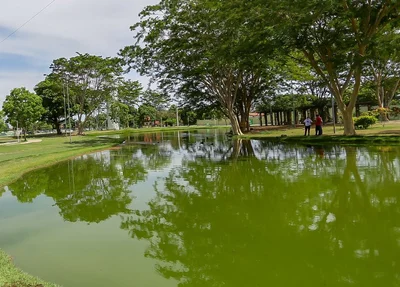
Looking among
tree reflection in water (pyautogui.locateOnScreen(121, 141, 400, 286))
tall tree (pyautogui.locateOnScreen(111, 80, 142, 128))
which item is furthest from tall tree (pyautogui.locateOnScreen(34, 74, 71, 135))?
tree reflection in water (pyautogui.locateOnScreen(121, 141, 400, 286))

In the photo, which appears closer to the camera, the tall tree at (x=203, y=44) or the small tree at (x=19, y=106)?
the tall tree at (x=203, y=44)

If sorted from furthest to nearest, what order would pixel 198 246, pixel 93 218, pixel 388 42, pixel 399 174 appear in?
1. pixel 388 42
2. pixel 399 174
3. pixel 93 218
4. pixel 198 246

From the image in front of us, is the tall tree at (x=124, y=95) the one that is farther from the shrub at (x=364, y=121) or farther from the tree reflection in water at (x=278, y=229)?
the tree reflection in water at (x=278, y=229)

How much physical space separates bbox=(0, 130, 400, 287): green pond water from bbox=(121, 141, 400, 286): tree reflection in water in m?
0.02

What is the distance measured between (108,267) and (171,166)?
964 cm

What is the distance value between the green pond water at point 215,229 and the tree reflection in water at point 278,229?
2 cm

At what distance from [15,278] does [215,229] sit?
306 cm

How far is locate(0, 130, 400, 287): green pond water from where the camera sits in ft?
14.0

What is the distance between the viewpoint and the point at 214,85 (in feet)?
102

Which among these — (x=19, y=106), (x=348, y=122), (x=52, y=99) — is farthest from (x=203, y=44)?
(x=52, y=99)

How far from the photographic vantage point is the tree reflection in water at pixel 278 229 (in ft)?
13.7

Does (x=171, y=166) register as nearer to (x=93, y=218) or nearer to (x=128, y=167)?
(x=128, y=167)

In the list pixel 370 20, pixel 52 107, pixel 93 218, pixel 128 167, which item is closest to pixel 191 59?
pixel 370 20

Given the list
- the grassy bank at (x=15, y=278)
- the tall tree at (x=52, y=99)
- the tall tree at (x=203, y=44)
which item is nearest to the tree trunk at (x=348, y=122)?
the tall tree at (x=203, y=44)
